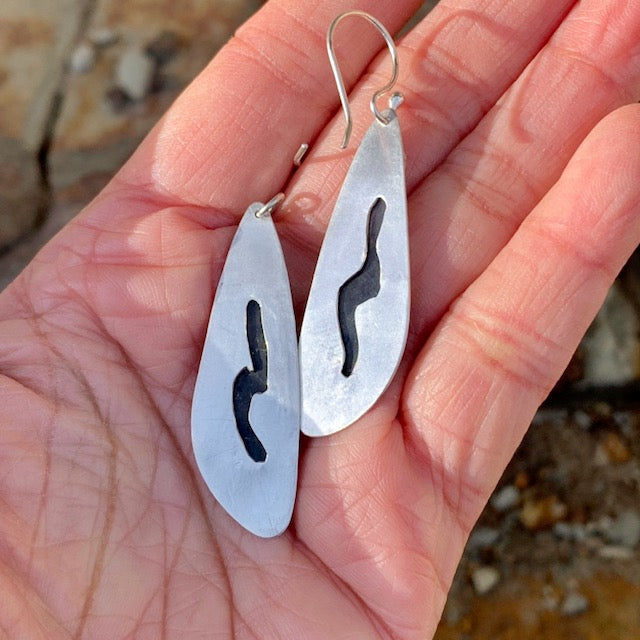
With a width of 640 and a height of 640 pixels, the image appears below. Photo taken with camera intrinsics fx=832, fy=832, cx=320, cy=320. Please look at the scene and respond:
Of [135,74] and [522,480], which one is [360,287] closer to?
[522,480]

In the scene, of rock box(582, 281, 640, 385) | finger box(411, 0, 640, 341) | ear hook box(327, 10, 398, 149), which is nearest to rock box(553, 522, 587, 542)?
rock box(582, 281, 640, 385)

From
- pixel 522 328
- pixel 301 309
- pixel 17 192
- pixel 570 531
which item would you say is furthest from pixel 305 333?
pixel 17 192

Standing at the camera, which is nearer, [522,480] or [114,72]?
[522,480]

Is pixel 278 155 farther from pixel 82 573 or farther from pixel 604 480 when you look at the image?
pixel 604 480

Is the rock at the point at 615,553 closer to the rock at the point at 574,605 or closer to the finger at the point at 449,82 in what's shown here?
the rock at the point at 574,605

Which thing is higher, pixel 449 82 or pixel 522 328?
pixel 449 82

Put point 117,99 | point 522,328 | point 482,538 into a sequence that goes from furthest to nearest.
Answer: point 117,99 → point 482,538 → point 522,328

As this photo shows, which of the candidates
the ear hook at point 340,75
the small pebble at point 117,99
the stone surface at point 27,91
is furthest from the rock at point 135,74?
the ear hook at point 340,75
